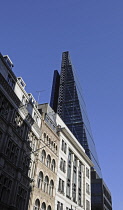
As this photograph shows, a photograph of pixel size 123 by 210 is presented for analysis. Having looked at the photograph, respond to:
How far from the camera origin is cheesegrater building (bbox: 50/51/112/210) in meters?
108

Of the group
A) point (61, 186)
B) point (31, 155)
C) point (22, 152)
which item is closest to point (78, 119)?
point (61, 186)

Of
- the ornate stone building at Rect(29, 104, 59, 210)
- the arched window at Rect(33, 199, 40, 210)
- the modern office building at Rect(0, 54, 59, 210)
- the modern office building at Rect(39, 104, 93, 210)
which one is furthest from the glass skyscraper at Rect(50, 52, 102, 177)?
the arched window at Rect(33, 199, 40, 210)

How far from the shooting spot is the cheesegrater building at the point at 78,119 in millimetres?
108375

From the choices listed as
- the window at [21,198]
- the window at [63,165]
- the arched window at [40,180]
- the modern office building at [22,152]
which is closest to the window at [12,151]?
the modern office building at [22,152]

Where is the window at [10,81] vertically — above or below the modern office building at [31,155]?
above

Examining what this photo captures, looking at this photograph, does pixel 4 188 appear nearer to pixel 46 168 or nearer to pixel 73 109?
pixel 46 168

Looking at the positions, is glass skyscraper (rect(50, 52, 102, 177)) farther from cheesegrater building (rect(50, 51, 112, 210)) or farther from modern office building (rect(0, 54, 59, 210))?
modern office building (rect(0, 54, 59, 210))

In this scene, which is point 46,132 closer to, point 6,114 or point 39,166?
point 39,166

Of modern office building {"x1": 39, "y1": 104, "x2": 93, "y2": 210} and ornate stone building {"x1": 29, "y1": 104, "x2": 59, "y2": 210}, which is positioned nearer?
ornate stone building {"x1": 29, "y1": 104, "x2": 59, "y2": 210}

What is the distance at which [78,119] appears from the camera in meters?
150

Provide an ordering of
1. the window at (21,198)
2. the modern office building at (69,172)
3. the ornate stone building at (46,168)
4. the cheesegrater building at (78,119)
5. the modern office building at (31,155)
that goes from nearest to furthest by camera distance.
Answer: the modern office building at (31,155)
the window at (21,198)
the ornate stone building at (46,168)
the modern office building at (69,172)
the cheesegrater building at (78,119)

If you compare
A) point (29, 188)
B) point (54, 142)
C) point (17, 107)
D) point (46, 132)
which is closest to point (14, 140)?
point (17, 107)

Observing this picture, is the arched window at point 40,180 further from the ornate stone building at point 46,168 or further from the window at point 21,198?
the window at point 21,198

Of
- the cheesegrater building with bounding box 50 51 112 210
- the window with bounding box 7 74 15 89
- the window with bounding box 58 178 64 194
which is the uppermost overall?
the cheesegrater building with bounding box 50 51 112 210
